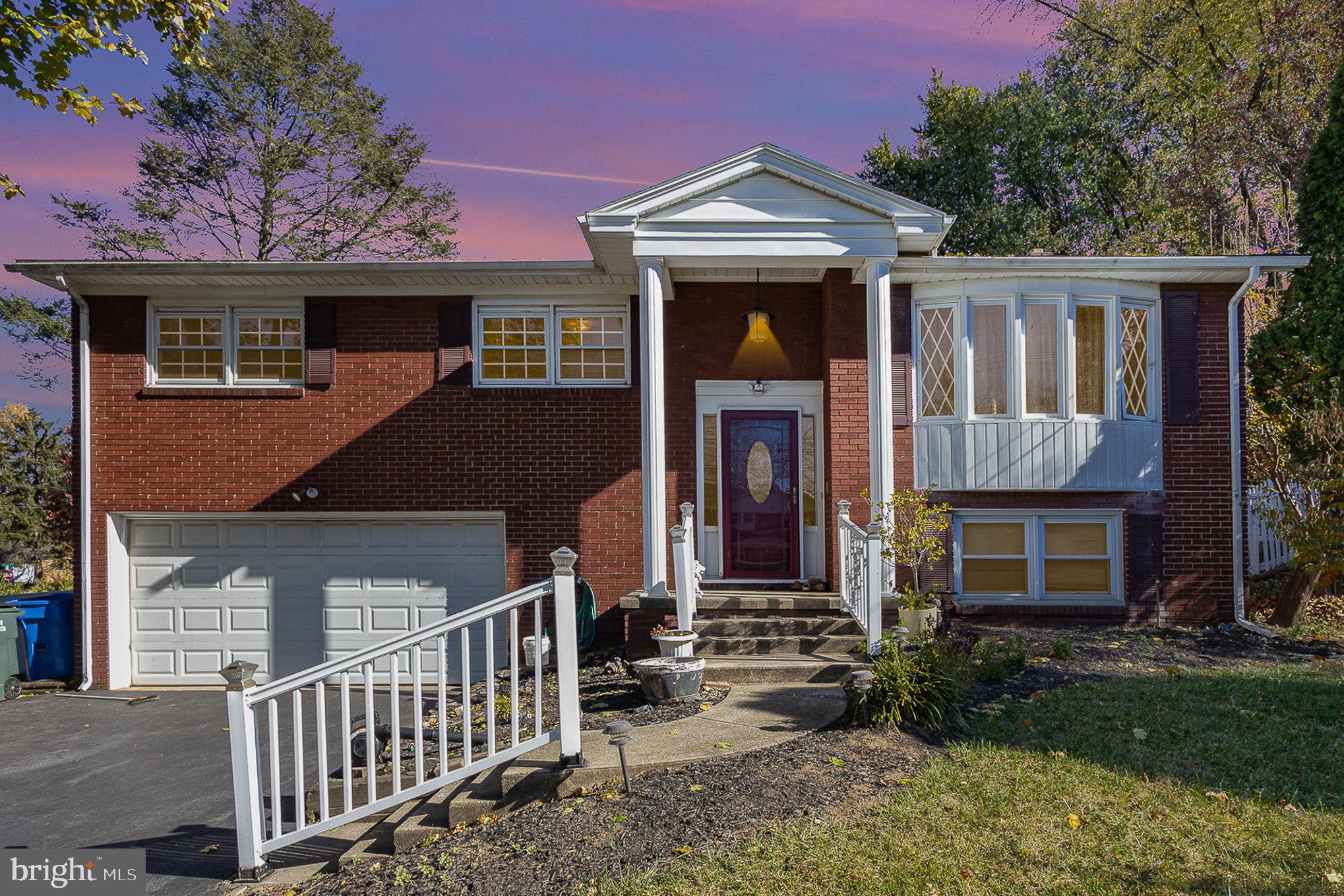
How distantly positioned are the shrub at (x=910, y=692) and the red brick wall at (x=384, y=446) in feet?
14.8

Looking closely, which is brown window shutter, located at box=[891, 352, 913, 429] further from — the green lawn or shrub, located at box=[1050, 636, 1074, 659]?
the green lawn

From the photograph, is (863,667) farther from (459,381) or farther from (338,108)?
(338,108)

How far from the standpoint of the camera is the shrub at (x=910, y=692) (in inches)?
218

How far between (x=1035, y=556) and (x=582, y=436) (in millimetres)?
5777

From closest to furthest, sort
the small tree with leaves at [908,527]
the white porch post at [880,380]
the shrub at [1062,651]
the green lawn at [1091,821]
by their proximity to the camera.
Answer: the green lawn at [1091,821] < the shrub at [1062,651] < the small tree with leaves at [908,527] < the white porch post at [880,380]

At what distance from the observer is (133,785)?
21.6 feet

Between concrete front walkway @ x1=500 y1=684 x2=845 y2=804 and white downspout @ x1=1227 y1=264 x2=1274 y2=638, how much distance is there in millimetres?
6250

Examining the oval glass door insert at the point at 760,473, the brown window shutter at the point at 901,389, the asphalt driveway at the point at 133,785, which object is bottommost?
the asphalt driveway at the point at 133,785

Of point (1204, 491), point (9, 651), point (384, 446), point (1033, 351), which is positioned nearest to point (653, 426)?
point (384, 446)

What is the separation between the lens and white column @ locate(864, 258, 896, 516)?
850cm

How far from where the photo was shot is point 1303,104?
14781 millimetres

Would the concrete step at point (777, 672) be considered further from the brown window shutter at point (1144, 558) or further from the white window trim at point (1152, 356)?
the white window trim at point (1152, 356)

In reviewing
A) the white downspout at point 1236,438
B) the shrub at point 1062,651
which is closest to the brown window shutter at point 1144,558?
the white downspout at point 1236,438

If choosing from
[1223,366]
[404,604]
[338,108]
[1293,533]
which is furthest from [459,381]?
[338,108]
